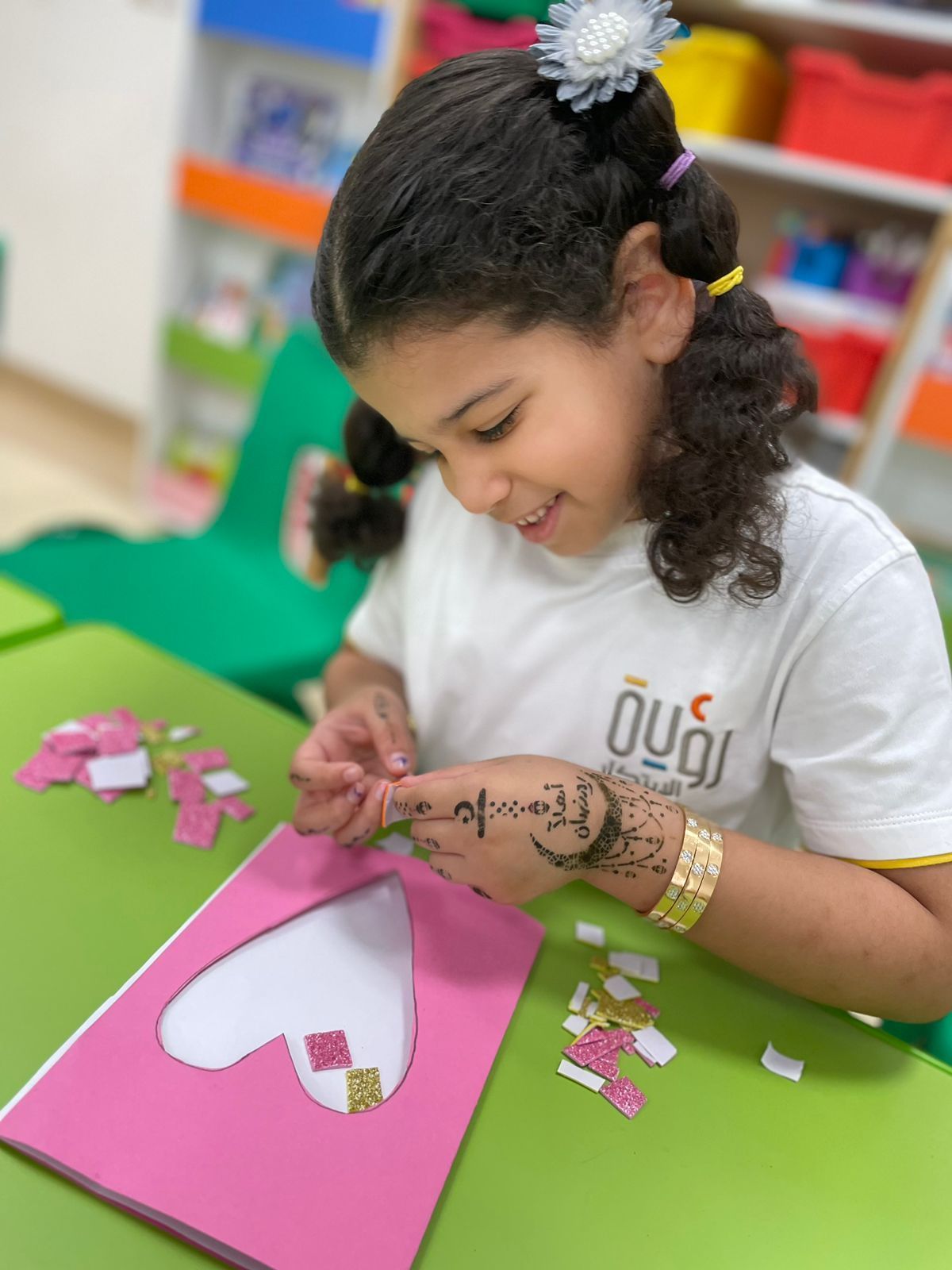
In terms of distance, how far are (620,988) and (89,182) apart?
136 inches

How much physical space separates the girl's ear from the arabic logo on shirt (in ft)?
0.94

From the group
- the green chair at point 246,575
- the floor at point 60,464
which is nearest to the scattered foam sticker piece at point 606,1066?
the green chair at point 246,575

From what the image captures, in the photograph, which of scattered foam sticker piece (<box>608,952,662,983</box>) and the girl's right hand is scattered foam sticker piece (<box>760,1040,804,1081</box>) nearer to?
scattered foam sticker piece (<box>608,952,662,983</box>)

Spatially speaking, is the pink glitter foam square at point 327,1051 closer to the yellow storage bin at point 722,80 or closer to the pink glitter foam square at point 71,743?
the pink glitter foam square at point 71,743

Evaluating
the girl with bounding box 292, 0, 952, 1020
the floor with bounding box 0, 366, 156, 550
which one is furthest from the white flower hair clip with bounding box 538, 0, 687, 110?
the floor with bounding box 0, 366, 156, 550

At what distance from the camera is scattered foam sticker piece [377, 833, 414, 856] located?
749 millimetres

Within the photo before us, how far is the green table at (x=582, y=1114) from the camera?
49cm

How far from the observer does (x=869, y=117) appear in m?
1.86

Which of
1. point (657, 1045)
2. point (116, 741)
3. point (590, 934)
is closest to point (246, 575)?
point (116, 741)

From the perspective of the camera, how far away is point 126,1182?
1.54 feet

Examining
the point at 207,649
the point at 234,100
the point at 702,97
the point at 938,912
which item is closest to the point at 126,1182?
the point at 938,912

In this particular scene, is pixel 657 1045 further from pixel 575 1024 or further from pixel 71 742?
pixel 71 742

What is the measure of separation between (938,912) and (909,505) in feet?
6.17

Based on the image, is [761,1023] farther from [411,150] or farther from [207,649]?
[207,649]
